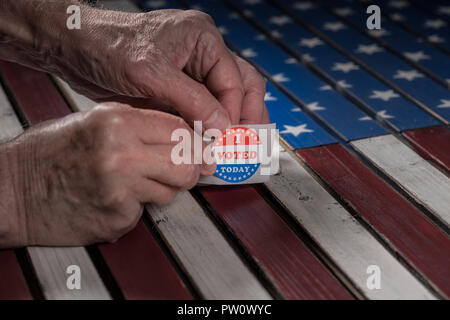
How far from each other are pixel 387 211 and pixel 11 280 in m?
0.90

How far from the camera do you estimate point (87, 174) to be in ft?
3.87

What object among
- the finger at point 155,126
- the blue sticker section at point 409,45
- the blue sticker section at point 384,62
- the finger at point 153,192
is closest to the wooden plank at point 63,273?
the finger at point 153,192

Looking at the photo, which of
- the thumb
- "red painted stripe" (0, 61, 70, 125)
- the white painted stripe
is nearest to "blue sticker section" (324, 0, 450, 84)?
the thumb

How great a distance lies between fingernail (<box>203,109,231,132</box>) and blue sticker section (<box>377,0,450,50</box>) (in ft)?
4.42

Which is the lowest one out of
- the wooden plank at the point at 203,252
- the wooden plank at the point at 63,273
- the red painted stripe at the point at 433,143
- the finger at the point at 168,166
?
the red painted stripe at the point at 433,143

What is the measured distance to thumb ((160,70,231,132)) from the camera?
134 cm

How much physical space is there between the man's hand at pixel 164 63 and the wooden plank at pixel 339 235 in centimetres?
20

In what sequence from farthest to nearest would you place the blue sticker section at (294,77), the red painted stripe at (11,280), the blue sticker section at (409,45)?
the blue sticker section at (409,45), the blue sticker section at (294,77), the red painted stripe at (11,280)

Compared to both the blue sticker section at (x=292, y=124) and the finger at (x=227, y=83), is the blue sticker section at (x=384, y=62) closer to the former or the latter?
the blue sticker section at (x=292, y=124)

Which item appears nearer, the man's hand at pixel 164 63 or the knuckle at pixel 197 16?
the man's hand at pixel 164 63

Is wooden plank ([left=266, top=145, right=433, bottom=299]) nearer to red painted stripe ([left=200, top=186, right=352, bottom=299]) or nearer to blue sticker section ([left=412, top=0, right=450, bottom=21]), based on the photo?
red painted stripe ([left=200, top=186, right=352, bottom=299])

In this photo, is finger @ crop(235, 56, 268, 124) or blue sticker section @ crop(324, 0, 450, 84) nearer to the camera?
finger @ crop(235, 56, 268, 124)

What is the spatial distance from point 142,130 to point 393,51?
1.42m

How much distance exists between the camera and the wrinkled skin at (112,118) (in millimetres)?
1187
